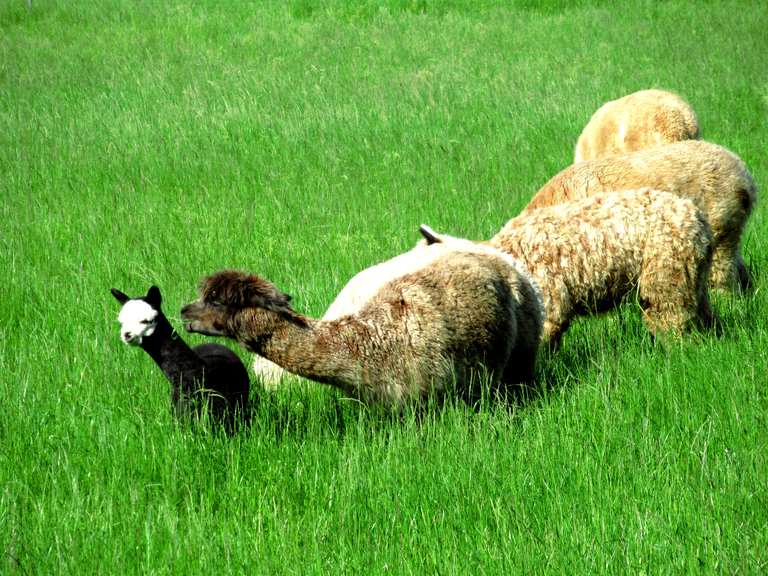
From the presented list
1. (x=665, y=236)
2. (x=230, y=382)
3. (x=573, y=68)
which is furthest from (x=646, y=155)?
(x=573, y=68)

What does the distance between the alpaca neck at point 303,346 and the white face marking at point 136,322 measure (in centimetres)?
41

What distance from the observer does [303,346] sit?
4676mm

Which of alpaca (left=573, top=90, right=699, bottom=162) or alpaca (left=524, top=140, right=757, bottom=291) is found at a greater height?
alpaca (left=573, top=90, right=699, bottom=162)

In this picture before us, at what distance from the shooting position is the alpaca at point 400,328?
182 inches

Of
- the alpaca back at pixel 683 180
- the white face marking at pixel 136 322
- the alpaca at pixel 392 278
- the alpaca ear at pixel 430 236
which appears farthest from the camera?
Result: the alpaca back at pixel 683 180

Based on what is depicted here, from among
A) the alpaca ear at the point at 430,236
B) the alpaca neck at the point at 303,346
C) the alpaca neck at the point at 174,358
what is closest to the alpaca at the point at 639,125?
the alpaca ear at the point at 430,236

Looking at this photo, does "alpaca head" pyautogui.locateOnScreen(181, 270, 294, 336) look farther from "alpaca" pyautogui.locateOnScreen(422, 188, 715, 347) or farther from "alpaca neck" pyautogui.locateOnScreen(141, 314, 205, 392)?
"alpaca" pyautogui.locateOnScreen(422, 188, 715, 347)

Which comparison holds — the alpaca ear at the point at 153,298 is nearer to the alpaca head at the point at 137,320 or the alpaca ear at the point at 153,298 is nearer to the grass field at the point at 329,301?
the alpaca head at the point at 137,320

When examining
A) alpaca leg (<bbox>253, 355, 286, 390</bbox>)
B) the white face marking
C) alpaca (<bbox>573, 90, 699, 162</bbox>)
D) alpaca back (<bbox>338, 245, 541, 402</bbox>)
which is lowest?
alpaca leg (<bbox>253, 355, 286, 390</bbox>)

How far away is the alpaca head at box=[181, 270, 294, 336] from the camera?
4.58m

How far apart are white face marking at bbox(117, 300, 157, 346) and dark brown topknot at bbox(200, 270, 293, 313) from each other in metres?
0.27

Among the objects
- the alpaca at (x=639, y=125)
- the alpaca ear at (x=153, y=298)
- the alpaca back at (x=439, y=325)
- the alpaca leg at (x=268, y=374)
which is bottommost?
the alpaca leg at (x=268, y=374)

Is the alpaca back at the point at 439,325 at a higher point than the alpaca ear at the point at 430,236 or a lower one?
lower

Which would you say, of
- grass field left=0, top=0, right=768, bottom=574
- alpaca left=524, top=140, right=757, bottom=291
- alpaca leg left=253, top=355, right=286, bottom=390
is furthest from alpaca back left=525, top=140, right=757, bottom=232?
alpaca leg left=253, top=355, right=286, bottom=390
